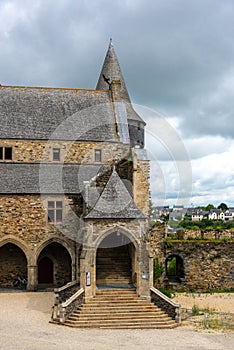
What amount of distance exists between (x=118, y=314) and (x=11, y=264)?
34.4ft

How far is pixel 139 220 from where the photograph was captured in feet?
65.1

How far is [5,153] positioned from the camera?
2777cm

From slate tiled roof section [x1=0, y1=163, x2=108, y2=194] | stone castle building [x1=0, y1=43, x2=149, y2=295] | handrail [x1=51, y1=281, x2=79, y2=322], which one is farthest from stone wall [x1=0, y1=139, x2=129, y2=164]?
handrail [x1=51, y1=281, x2=79, y2=322]

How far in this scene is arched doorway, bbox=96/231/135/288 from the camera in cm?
2111

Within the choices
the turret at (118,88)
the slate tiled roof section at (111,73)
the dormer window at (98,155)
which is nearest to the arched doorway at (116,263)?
the dormer window at (98,155)

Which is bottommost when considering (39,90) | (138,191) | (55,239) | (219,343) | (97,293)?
(219,343)

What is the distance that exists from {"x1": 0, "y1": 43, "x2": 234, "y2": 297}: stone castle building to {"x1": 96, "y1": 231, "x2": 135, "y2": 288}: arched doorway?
50mm

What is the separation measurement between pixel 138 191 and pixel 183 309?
27.7 feet

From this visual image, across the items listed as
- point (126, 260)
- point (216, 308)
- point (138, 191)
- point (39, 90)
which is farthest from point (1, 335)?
point (39, 90)

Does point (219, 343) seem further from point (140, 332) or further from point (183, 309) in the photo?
point (183, 309)

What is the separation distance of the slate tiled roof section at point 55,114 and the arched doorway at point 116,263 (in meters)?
7.67

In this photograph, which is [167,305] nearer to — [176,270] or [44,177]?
[44,177]

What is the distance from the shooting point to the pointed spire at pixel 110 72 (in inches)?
1298

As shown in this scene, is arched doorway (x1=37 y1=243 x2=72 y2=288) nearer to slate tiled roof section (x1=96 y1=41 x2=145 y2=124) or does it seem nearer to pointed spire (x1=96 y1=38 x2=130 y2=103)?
slate tiled roof section (x1=96 y1=41 x2=145 y2=124)
